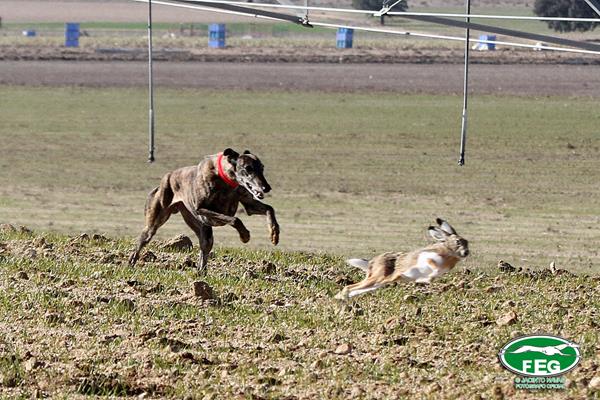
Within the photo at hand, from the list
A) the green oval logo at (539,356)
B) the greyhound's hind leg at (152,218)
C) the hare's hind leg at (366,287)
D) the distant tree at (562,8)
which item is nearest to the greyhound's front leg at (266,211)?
the greyhound's hind leg at (152,218)

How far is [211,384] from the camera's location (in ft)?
26.4

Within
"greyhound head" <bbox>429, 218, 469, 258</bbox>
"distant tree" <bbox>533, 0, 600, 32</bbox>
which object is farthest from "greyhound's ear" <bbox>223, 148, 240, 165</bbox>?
"distant tree" <bbox>533, 0, 600, 32</bbox>

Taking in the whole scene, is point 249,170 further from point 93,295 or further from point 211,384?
point 211,384

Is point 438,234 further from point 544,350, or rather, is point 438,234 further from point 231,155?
point 231,155

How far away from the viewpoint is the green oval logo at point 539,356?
8125 millimetres

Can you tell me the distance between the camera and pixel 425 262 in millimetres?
8875

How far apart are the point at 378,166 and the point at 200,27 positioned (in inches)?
1883

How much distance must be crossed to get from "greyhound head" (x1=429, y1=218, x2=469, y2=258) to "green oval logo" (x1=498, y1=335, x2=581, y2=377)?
0.69 meters

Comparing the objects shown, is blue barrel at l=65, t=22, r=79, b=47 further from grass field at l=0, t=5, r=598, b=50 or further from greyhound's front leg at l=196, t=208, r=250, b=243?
greyhound's front leg at l=196, t=208, r=250, b=243

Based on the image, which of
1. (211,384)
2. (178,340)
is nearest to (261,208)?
(178,340)

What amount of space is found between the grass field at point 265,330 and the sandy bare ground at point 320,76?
25.0 m

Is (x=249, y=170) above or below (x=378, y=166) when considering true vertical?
above

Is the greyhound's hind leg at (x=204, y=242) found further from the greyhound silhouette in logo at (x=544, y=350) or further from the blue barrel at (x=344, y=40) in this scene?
the blue barrel at (x=344, y=40)

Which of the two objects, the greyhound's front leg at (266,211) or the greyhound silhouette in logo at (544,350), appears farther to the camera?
the greyhound's front leg at (266,211)
